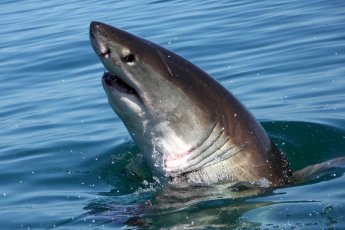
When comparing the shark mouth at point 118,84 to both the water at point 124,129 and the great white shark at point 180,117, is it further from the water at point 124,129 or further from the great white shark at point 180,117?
the water at point 124,129

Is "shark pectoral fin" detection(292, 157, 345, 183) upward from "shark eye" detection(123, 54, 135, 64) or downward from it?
downward

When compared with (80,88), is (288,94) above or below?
below

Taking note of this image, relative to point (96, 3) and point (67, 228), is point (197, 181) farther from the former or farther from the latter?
point (96, 3)

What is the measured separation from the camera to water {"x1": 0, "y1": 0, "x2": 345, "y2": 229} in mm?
5883

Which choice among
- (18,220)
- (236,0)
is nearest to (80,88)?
(18,220)

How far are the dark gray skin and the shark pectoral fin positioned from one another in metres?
0.10

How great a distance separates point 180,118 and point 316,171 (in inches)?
44.0

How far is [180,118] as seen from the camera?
591cm

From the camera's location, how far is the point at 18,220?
6.35 m

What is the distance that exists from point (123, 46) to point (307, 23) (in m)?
7.79

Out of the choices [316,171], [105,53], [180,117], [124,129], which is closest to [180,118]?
[180,117]

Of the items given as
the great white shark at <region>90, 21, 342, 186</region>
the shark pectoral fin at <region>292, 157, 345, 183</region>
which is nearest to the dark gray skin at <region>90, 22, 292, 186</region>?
the great white shark at <region>90, 21, 342, 186</region>

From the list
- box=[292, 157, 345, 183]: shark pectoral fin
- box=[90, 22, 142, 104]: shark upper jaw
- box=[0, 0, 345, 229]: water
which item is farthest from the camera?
box=[292, 157, 345, 183]: shark pectoral fin

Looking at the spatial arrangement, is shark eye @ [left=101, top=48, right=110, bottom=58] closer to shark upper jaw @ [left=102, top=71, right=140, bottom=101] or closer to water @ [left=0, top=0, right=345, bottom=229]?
shark upper jaw @ [left=102, top=71, right=140, bottom=101]
